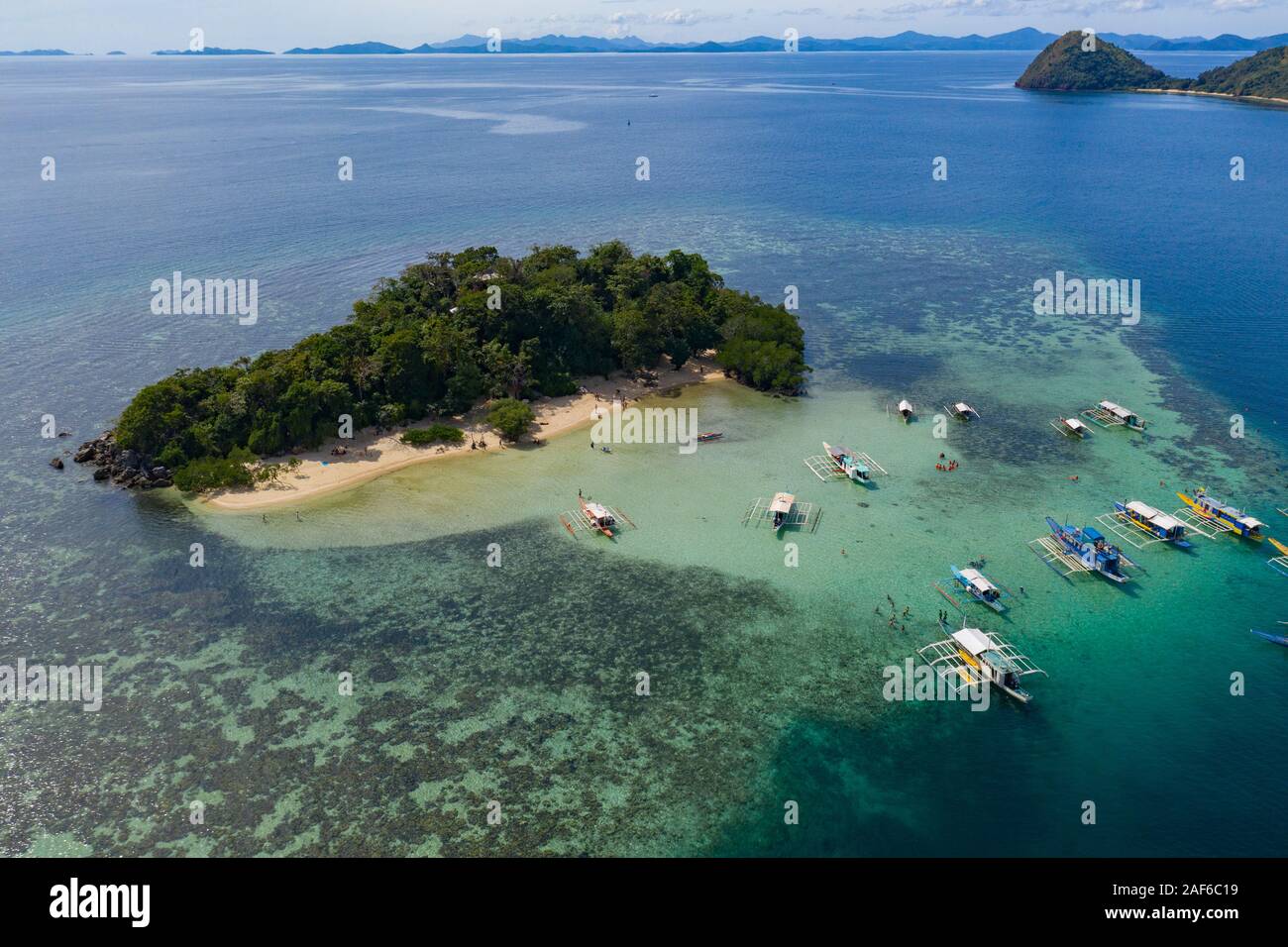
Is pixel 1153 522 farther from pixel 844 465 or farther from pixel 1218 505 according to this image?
pixel 844 465

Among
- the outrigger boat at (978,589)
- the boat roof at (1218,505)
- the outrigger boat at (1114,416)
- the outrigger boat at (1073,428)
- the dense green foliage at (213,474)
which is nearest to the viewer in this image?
the outrigger boat at (978,589)

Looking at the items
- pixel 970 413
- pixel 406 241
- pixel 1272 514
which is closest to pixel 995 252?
pixel 970 413

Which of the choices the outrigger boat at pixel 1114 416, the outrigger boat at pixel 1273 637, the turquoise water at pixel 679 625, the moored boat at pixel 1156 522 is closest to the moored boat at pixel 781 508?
the turquoise water at pixel 679 625

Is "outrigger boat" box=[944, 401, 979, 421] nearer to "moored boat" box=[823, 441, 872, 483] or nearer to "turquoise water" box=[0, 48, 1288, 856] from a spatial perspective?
"turquoise water" box=[0, 48, 1288, 856]

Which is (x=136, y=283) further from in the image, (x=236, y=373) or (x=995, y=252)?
(x=995, y=252)

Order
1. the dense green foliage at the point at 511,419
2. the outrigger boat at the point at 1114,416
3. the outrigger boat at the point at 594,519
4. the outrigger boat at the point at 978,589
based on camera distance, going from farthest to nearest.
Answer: the outrigger boat at the point at 1114,416 < the dense green foliage at the point at 511,419 < the outrigger boat at the point at 594,519 < the outrigger boat at the point at 978,589

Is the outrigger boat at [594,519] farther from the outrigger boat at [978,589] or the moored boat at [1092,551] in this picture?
the moored boat at [1092,551]

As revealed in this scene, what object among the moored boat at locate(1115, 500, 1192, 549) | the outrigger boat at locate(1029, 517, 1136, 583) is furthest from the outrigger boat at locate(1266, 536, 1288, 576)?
the outrigger boat at locate(1029, 517, 1136, 583)
